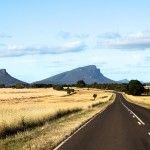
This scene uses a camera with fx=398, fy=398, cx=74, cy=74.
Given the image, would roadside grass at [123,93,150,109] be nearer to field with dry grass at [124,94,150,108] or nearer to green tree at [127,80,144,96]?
field with dry grass at [124,94,150,108]

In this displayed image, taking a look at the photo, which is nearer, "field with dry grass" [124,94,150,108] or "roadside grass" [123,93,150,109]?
"roadside grass" [123,93,150,109]

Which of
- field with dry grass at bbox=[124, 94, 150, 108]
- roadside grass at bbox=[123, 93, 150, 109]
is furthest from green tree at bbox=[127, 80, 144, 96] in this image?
field with dry grass at bbox=[124, 94, 150, 108]

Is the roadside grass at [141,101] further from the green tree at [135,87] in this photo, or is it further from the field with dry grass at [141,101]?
the green tree at [135,87]

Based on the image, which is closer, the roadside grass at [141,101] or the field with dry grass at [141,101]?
the roadside grass at [141,101]

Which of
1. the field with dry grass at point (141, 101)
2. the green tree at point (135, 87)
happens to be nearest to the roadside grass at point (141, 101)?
the field with dry grass at point (141, 101)

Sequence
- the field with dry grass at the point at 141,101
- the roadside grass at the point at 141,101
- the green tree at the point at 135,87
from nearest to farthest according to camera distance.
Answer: the roadside grass at the point at 141,101 → the field with dry grass at the point at 141,101 → the green tree at the point at 135,87

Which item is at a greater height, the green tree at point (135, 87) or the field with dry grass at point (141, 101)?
the green tree at point (135, 87)

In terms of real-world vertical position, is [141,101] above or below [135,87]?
below

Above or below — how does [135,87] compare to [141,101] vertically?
above

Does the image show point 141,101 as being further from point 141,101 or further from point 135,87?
point 135,87

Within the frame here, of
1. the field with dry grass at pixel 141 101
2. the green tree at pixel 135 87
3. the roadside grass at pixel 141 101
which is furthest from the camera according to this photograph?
the green tree at pixel 135 87

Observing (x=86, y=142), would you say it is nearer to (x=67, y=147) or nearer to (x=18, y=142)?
(x=67, y=147)

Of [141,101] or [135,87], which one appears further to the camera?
[135,87]

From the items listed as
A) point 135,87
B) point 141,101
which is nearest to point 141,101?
point 141,101
